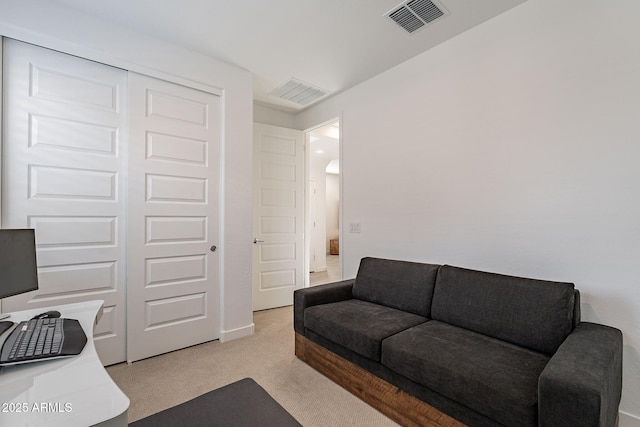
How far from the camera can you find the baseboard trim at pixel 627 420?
1611mm

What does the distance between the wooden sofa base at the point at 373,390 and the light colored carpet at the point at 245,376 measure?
0.05 meters

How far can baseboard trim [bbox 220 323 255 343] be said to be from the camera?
2.82 m

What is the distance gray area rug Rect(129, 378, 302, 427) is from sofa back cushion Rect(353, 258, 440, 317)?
1.20 metres

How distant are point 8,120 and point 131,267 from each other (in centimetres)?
127

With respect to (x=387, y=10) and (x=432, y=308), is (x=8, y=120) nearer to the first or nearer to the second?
(x=387, y=10)

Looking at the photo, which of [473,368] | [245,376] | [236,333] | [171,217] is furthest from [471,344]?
[171,217]

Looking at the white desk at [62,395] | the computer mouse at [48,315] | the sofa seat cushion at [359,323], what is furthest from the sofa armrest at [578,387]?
the computer mouse at [48,315]

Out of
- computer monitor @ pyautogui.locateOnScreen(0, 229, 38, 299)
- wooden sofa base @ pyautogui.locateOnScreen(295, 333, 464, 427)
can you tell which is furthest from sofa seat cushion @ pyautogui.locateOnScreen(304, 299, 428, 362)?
computer monitor @ pyautogui.locateOnScreen(0, 229, 38, 299)

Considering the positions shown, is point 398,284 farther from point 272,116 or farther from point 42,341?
point 272,116

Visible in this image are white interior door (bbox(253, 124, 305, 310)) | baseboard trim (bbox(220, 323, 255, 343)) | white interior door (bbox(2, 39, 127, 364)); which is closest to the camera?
white interior door (bbox(2, 39, 127, 364))

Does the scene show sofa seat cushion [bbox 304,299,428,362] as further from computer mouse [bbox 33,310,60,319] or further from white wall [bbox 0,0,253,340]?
computer mouse [bbox 33,310,60,319]

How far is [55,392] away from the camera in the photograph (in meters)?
0.82

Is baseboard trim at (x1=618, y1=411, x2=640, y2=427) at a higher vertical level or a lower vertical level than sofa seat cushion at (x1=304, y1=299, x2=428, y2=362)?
lower

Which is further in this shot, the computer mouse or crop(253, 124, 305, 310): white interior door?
crop(253, 124, 305, 310): white interior door
